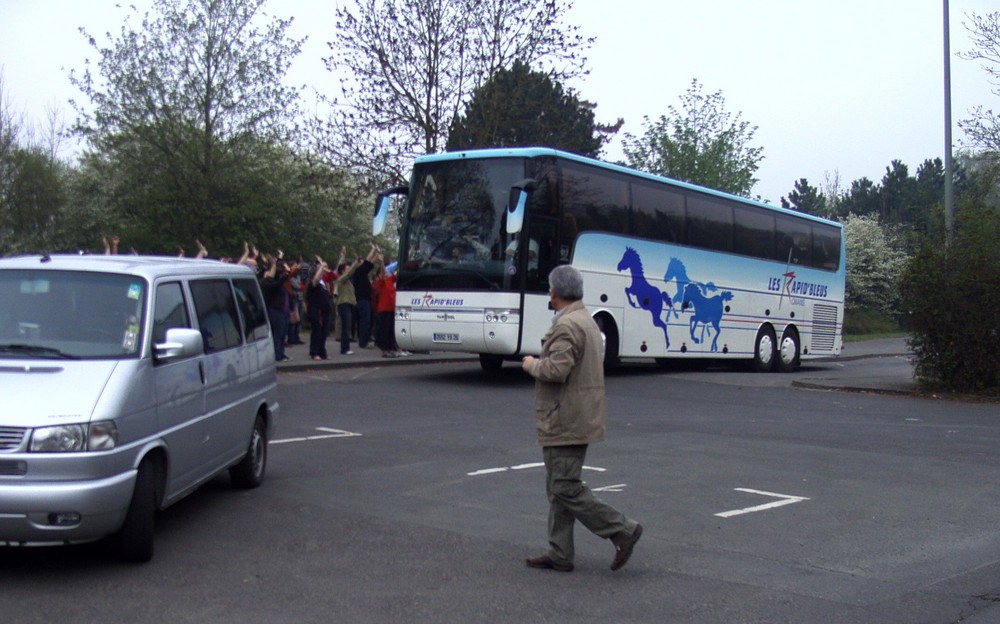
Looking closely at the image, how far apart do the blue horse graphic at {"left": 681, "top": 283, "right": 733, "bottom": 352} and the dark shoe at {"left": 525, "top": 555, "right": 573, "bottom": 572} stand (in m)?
16.3

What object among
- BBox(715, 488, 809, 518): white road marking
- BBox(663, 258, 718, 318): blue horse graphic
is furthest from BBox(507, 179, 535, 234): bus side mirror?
BBox(715, 488, 809, 518): white road marking

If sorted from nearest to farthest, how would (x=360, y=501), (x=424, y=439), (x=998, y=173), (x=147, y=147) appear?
(x=360, y=501) → (x=424, y=439) → (x=998, y=173) → (x=147, y=147)

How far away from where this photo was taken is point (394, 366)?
21.9 meters

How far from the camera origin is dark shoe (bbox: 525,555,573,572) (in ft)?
21.8

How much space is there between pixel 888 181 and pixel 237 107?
94.6 m

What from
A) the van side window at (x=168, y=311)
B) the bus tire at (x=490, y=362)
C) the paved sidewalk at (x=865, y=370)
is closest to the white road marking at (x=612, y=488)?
the van side window at (x=168, y=311)

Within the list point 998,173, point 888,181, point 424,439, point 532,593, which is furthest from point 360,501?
point 888,181

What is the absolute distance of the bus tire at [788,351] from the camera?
2638cm

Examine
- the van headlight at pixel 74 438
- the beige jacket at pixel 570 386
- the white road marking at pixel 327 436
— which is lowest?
the white road marking at pixel 327 436

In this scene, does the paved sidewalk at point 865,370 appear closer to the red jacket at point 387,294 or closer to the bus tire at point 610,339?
the bus tire at point 610,339

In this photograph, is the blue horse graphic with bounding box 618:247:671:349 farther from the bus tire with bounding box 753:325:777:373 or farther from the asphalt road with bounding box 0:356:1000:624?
the asphalt road with bounding box 0:356:1000:624

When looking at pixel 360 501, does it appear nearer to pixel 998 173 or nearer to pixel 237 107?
pixel 998 173

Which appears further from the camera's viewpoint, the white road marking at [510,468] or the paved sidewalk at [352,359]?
the paved sidewalk at [352,359]

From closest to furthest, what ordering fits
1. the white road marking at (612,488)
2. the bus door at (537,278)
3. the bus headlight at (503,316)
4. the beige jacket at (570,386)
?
the beige jacket at (570,386), the white road marking at (612,488), the bus headlight at (503,316), the bus door at (537,278)
